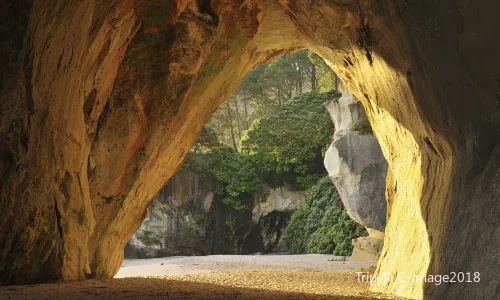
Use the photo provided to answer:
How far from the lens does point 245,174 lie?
26.5 m

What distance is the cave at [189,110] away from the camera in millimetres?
5254

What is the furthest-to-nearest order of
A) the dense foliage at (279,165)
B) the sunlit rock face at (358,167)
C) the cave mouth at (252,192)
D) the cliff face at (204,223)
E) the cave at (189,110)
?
1. the cliff face at (204,223)
2. the cave mouth at (252,192)
3. the dense foliage at (279,165)
4. the sunlit rock face at (358,167)
5. the cave at (189,110)

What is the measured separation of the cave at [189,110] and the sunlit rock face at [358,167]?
24.1ft

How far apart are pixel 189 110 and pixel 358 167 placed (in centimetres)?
1019

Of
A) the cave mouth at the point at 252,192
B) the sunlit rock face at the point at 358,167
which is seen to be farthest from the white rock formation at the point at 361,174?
the cave mouth at the point at 252,192

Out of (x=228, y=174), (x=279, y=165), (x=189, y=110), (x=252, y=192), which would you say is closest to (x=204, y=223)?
(x=228, y=174)

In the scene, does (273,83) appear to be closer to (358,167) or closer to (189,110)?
(358,167)

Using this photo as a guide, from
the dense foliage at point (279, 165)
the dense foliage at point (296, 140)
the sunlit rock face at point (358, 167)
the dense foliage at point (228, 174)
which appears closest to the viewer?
the sunlit rock face at point (358, 167)

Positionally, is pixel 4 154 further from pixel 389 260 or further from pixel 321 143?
pixel 321 143

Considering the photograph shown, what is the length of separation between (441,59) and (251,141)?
22.5 metres

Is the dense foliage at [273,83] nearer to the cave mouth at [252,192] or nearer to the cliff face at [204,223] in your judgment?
the cave mouth at [252,192]

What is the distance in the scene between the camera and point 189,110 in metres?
9.12

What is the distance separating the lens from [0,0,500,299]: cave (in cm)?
525

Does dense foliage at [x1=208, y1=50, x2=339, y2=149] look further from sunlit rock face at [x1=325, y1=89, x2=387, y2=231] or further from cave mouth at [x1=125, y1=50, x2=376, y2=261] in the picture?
sunlit rock face at [x1=325, y1=89, x2=387, y2=231]
